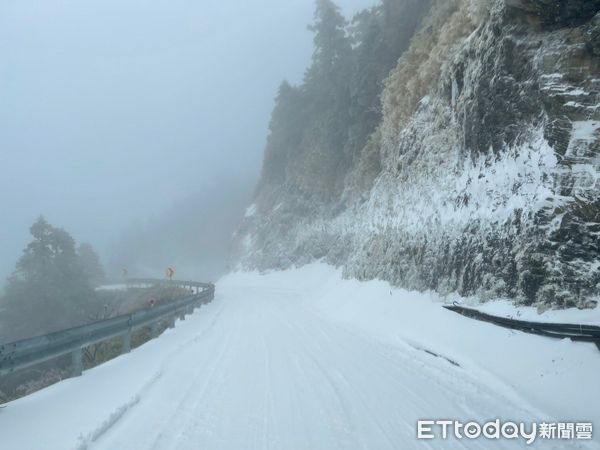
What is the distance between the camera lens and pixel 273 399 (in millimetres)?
7219

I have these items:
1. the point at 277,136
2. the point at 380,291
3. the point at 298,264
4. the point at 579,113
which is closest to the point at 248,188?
the point at 277,136

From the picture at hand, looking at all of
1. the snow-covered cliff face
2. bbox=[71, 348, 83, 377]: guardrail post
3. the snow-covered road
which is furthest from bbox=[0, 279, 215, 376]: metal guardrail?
the snow-covered cliff face

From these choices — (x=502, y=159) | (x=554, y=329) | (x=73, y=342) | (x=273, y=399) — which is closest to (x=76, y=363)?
(x=73, y=342)

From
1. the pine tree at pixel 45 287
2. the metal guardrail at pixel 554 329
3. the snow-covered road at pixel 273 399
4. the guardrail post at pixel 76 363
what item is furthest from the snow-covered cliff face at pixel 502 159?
the pine tree at pixel 45 287

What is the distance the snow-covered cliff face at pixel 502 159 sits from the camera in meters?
8.63

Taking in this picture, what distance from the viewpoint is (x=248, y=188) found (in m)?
135

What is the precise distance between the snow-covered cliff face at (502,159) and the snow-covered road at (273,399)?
1.54m

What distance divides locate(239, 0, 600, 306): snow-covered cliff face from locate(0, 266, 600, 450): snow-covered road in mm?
1541

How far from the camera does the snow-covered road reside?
561 centimetres

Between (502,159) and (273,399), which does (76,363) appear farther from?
(502,159)

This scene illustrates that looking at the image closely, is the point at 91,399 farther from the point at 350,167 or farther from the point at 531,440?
the point at 350,167

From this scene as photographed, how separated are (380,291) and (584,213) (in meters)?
9.65

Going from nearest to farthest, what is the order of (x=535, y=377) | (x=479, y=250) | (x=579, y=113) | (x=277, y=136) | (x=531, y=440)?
(x=531, y=440), (x=535, y=377), (x=579, y=113), (x=479, y=250), (x=277, y=136)

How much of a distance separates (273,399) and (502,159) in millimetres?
7839
